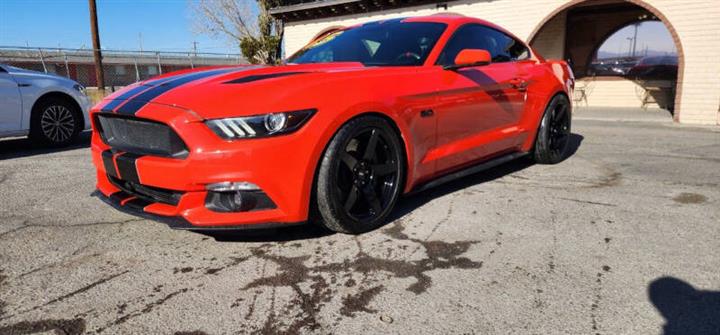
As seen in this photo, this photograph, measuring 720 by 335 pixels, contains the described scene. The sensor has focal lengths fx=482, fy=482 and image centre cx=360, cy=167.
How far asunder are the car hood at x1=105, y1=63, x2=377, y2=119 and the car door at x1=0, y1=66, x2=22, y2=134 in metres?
3.84

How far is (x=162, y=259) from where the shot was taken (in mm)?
2605

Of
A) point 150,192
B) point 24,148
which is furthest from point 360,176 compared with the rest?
point 24,148

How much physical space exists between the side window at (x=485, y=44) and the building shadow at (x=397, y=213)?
1.04 m

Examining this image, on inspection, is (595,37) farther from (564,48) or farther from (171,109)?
(171,109)

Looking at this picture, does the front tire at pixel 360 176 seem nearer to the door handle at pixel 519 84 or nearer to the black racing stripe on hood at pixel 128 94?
the black racing stripe on hood at pixel 128 94

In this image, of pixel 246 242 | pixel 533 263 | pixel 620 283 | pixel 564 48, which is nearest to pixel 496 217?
pixel 533 263

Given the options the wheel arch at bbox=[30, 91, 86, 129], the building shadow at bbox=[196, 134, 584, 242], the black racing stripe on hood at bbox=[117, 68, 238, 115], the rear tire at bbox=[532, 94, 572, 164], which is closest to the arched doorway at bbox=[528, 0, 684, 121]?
the rear tire at bbox=[532, 94, 572, 164]

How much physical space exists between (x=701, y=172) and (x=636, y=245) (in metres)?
2.65

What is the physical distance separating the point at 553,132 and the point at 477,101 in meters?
1.75

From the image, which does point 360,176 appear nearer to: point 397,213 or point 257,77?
point 397,213

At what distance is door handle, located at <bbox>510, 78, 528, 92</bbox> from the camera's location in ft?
13.4

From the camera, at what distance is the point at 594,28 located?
15.0 m

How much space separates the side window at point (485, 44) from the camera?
140 inches

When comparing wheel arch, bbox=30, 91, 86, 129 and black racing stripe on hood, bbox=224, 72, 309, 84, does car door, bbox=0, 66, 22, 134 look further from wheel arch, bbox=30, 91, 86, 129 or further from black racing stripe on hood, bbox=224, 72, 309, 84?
black racing stripe on hood, bbox=224, 72, 309, 84
